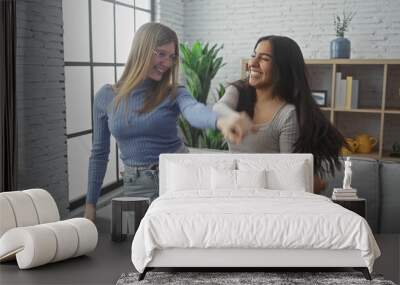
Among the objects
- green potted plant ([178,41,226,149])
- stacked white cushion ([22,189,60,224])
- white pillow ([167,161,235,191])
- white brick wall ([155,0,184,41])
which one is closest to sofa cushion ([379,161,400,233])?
white pillow ([167,161,235,191])

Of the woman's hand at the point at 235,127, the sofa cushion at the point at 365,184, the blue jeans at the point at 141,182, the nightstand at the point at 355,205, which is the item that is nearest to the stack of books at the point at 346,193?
the nightstand at the point at 355,205

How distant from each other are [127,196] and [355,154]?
2.11m

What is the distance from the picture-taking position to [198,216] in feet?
14.5

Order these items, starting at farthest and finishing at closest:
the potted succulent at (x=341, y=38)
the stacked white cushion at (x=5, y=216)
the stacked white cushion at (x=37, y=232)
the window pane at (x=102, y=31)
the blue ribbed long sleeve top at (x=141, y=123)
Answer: the window pane at (x=102, y=31) → the blue ribbed long sleeve top at (x=141, y=123) → the potted succulent at (x=341, y=38) → the stacked white cushion at (x=5, y=216) → the stacked white cushion at (x=37, y=232)

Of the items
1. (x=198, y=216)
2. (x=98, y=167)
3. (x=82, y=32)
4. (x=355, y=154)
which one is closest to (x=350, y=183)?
(x=355, y=154)

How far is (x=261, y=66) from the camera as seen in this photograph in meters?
5.56

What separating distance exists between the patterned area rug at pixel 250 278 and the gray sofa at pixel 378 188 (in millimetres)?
1165

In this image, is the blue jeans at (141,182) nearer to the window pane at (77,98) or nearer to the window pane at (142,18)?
the window pane at (77,98)

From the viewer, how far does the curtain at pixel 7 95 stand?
200 inches

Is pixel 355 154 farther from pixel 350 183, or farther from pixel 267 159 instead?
pixel 267 159

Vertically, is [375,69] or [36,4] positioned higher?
[36,4]

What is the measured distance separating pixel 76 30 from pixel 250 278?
2.72 metres

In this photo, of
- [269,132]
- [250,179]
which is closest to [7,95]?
[250,179]

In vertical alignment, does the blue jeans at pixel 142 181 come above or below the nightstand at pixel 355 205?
above
